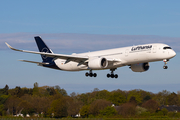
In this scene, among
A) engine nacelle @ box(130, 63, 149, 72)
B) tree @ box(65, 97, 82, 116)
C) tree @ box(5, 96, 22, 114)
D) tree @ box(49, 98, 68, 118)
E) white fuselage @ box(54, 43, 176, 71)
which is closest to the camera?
white fuselage @ box(54, 43, 176, 71)

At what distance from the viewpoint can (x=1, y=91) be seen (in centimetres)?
12406

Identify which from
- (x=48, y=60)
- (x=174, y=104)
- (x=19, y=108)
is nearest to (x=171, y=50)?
(x=48, y=60)

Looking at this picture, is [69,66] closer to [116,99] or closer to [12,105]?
[12,105]

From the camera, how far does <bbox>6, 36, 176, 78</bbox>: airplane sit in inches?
1763

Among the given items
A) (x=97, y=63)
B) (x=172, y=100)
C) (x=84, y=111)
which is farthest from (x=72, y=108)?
(x=172, y=100)

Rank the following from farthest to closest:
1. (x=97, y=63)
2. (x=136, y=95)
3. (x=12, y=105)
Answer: (x=136, y=95) → (x=12, y=105) → (x=97, y=63)

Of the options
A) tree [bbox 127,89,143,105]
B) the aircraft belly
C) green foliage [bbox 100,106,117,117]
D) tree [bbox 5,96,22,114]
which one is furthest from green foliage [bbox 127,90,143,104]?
the aircraft belly

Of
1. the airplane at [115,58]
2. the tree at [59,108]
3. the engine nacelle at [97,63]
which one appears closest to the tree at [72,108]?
the tree at [59,108]

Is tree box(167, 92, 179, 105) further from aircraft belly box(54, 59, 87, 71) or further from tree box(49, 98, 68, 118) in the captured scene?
aircraft belly box(54, 59, 87, 71)

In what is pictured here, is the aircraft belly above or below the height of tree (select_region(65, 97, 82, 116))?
above

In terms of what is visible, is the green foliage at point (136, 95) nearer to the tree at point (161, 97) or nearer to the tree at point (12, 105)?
the tree at point (161, 97)

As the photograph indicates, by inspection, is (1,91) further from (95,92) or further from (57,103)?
(57,103)

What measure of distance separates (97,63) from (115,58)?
295 centimetres

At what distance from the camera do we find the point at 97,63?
4819 centimetres
